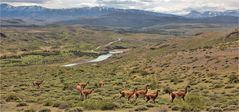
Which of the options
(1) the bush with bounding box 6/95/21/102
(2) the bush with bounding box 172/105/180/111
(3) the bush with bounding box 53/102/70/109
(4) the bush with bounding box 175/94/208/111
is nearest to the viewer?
(4) the bush with bounding box 175/94/208/111

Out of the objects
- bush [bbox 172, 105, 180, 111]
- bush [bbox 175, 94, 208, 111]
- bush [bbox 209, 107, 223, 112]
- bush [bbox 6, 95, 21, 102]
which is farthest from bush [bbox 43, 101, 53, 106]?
bush [bbox 209, 107, 223, 112]

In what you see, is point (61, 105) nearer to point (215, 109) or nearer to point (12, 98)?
point (12, 98)

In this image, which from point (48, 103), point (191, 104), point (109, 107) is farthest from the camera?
point (48, 103)

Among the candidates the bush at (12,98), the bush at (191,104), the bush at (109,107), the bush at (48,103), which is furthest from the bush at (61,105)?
the bush at (191,104)

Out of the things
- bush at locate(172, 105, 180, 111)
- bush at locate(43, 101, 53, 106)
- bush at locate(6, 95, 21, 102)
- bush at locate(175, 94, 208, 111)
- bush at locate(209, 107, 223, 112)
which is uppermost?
bush at locate(209, 107, 223, 112)

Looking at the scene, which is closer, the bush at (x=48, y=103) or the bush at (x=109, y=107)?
the bush at (x=109, y=107)

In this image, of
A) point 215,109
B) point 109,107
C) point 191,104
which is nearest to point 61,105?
point 109,107

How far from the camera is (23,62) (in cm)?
12950

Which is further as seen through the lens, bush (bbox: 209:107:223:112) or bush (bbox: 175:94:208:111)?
bush (bbox: 175:94:208:111)

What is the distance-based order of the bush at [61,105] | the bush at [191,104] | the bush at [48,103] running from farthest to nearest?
the bush at [48,103]
the bush at [61,105]
the bush at [191,104]

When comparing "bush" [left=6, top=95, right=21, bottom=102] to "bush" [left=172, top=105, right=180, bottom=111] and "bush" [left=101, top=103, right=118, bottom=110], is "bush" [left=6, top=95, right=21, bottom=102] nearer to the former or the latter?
"bush" [left=101, top=103, right=118, bottom=110]

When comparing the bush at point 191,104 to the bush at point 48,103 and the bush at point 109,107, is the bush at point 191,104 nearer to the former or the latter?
the bush at point 109,107

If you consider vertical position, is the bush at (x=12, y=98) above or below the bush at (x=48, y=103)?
below

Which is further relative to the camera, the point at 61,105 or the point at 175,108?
the point at 61,105
